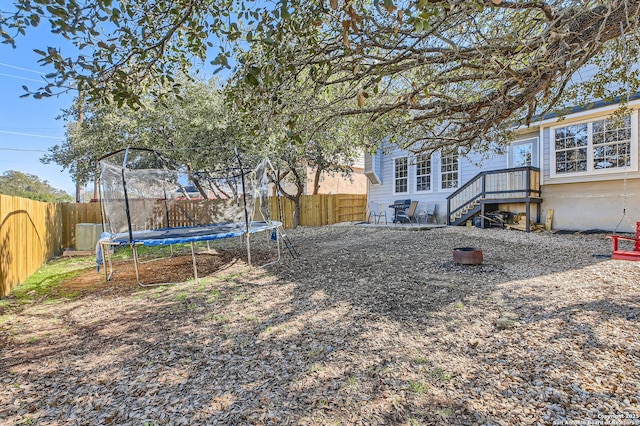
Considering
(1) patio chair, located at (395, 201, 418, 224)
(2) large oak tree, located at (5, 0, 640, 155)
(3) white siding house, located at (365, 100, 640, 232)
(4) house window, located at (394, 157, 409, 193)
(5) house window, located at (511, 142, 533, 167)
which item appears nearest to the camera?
(2) large oak tree, located at (5, 0, 640, 155)

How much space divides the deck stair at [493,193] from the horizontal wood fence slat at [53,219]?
5939mm

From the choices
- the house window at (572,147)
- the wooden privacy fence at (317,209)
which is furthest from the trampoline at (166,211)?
the house window at (572,147)

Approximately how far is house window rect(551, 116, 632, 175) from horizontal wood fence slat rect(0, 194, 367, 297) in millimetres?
8392

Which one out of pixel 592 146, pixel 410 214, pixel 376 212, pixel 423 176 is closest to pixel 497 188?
pixel 592 146

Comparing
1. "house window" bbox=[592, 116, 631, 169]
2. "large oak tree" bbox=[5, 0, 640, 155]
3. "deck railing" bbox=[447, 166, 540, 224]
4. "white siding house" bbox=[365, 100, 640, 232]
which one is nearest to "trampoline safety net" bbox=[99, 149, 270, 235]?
"large oak tree" bbox=[5, 0, 640, 155]

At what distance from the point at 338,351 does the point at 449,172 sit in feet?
35.1

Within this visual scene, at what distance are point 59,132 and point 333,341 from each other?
17.9 meters

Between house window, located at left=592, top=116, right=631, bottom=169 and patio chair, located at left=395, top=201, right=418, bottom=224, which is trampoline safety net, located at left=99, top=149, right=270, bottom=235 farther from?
house window, located at left=592, top=116, right=631, bottom=169

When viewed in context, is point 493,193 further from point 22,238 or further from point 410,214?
point 22,238

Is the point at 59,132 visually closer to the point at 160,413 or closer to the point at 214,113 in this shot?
the point at 214,113

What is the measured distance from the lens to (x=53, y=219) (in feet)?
26.8

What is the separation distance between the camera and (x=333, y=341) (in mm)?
2750

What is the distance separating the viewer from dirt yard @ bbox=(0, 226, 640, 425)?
6.09 feet

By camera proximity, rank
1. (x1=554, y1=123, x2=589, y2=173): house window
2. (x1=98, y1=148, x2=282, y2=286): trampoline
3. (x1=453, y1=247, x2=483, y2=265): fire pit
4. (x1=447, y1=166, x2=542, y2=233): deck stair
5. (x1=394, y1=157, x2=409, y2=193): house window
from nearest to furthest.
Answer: (x1=453, y1=247, x2=483, y2=265): fire pit → (x1=98, y1=148, x2=282, y2=286): trampoline → (x1=554, y1=123, x2=589, y2=173): house window → (x1=447, y1=166, x2=542, y2=233): deck stair → (x1=394, y1=157, x2=409, y2=193): house window
